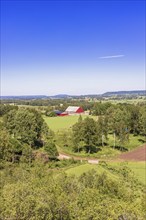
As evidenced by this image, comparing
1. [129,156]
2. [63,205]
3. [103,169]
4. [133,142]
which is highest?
[63,205]

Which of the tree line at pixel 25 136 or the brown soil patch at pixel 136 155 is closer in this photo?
the tree line at pixel 25 136

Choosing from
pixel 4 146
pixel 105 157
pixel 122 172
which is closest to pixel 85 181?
pixel 122 172

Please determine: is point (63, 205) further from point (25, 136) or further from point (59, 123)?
point (59, 123)

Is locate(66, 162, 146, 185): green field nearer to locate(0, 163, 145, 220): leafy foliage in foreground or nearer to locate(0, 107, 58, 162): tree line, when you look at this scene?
locate(0, 107, 58, 162): tree line

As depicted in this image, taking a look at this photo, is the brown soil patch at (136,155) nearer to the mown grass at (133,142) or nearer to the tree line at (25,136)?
the mown grass at (133,142)

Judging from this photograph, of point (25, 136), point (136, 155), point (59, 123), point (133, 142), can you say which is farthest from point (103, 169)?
point (59, 123)

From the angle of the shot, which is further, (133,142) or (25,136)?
(133,142)

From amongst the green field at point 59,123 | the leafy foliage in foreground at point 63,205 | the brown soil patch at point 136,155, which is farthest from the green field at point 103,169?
the green field at point 59,123

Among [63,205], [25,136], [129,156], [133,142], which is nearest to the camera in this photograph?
[63,205]
